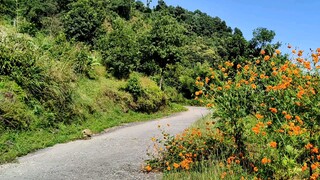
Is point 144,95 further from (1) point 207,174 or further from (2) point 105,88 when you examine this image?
(1) point 207,174

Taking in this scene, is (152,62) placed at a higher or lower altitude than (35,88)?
higher

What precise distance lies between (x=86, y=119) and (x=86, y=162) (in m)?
5.71

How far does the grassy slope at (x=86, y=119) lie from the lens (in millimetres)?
8398

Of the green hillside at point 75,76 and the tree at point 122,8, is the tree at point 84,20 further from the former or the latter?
the tree at point 122,8

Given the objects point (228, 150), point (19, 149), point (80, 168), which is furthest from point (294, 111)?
point (19, 149)

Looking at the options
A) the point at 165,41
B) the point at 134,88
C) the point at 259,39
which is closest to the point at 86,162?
the point at 134,88

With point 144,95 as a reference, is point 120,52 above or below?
above

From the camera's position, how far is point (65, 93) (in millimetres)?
12086

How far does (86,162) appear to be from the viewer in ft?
23.7

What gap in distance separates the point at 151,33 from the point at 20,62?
14.6 metres

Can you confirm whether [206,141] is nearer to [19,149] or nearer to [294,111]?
[294,111]

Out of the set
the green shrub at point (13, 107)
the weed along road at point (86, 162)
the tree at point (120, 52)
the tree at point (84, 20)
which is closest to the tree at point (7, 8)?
the tree at point (120, 52)

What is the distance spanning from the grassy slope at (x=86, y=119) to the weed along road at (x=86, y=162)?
17.0 inches

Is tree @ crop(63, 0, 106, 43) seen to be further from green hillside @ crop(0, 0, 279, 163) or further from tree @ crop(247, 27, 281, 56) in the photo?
tree @ crop(247, 27, 281, 56)
